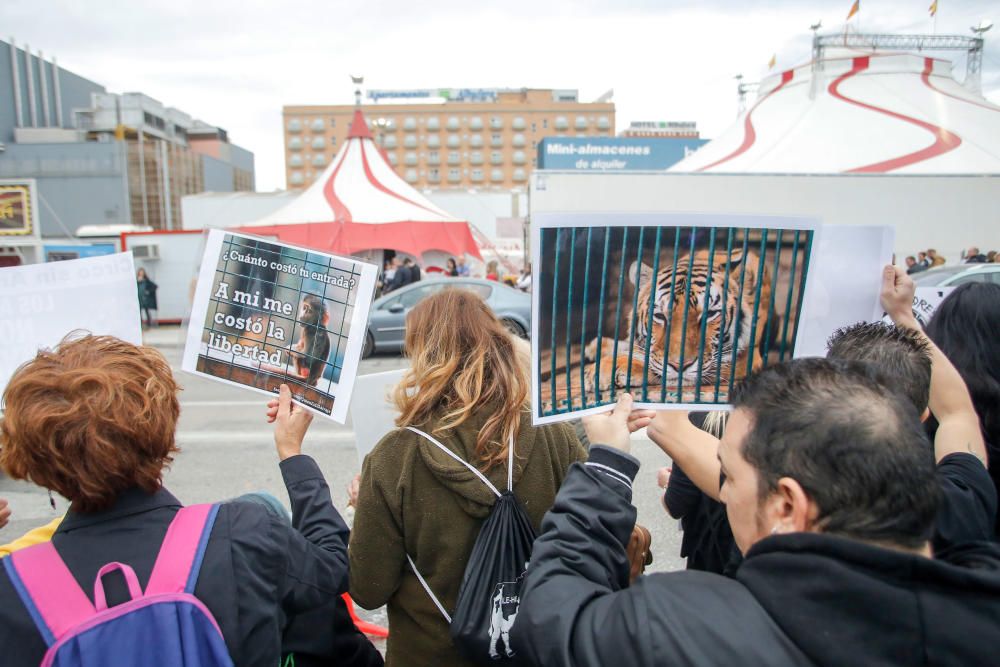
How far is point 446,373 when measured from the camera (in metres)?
1.78

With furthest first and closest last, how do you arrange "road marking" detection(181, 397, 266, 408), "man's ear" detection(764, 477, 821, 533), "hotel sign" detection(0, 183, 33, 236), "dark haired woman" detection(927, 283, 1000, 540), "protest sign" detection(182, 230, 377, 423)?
"hotel sign" detection(0, 183, 33, 236) < "road marking" detection(181, 397, 266, 408) < "dark haired woman" detection(927, 283, 1000, 540) < "protest sign" detection(182, 230, 377, 423) < "man's ear" detection(764, 477, 821, 533)

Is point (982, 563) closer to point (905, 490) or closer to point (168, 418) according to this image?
point (905, 490)

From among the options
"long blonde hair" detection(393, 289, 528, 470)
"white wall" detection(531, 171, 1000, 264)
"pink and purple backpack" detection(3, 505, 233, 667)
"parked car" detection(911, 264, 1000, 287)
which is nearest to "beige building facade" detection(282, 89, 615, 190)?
"white wall" detection(531, 171, 1000, 264)

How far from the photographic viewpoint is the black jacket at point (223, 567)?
3.72ft

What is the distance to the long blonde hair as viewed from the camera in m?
1.72

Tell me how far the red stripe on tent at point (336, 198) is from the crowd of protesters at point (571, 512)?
64.5ft

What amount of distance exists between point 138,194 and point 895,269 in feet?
183

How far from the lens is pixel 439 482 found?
1697 millimetres

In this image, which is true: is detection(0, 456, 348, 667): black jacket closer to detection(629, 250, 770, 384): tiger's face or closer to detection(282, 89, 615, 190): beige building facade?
detection(629, 250, 770, 384): tiger's face

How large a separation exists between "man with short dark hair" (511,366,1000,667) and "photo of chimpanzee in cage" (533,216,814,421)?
1.21ft

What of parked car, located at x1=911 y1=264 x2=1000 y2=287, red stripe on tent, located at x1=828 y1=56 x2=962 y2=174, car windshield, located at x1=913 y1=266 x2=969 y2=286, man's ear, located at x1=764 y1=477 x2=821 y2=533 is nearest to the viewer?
man's ear, located at x1=764 y1=477 x2=821 y2=533

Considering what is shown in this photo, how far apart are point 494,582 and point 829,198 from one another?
673 inches

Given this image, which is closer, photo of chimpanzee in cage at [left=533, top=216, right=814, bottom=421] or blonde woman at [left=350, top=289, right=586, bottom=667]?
photo of chimpanzee in cage at [left=533, top=216, right=814, bottom=421]

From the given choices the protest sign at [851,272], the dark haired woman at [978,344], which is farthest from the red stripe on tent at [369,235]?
the dark haired woman at [978,344]
